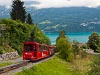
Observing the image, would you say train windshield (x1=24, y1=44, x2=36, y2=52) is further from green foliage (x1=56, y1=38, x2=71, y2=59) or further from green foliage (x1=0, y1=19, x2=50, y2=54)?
green foliage (x1=56, y1=38, x2=71, y2=59)

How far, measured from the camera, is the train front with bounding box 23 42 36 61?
4597cm

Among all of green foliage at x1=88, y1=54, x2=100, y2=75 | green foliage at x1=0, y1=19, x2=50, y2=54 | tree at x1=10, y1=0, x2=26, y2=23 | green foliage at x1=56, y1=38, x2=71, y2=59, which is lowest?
green foliage at x1=56, y1=38, x2=71, y2=59

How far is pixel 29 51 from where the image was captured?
152ft

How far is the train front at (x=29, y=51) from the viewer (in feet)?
151

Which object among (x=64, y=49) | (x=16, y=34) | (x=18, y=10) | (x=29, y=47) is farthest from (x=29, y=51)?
(x=18, y=10)

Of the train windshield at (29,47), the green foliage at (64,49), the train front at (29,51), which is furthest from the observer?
the green foliage at (64,49)

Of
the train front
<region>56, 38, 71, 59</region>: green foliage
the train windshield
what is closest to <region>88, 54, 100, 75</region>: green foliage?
the train front

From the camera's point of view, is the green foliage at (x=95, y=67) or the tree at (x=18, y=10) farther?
the tree at (x=18, y=10)

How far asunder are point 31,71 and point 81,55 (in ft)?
143

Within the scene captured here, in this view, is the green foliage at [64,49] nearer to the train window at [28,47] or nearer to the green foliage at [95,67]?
the train window at [28,47]

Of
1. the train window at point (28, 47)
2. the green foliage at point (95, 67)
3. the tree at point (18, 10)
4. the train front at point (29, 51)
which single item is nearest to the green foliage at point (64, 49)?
the train front at point (29, 51)

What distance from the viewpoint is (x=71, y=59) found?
61219 millimetres

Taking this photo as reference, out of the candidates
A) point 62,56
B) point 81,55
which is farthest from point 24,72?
point 81,55

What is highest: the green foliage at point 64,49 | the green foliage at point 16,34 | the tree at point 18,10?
the tree at point 18,10
